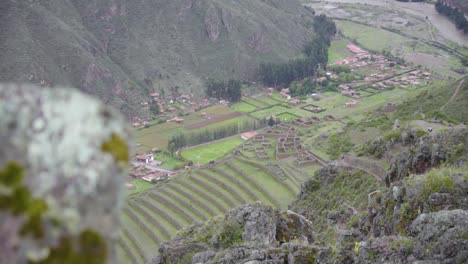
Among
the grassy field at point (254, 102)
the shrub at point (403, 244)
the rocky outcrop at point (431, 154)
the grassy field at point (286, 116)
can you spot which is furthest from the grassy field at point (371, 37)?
the shrub at point (403, 244)

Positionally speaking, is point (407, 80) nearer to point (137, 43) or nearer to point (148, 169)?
point (137, 43)

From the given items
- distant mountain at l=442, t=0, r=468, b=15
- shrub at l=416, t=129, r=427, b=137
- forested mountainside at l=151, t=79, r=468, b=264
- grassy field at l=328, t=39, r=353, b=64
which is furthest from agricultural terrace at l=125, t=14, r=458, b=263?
distant mountain at l=442, t=0, r=468, b=15

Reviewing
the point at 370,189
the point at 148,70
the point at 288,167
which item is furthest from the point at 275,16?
the point at 370,189

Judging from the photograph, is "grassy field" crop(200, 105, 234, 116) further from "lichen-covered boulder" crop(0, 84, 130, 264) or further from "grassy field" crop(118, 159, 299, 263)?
"lichen-covered boulder" crop(0, 84, 130, 264)

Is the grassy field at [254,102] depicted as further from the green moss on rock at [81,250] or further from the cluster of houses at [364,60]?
the green moss on rock at [81,250]

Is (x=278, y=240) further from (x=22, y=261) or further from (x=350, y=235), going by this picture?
Result: (x=22, y=261)

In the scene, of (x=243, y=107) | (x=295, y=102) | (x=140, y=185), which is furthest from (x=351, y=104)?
(x=140, y=185)
